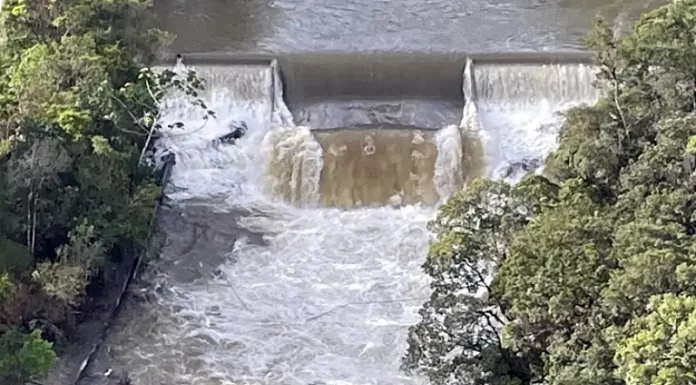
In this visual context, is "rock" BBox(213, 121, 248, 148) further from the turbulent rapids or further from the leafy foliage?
the leafy foliage

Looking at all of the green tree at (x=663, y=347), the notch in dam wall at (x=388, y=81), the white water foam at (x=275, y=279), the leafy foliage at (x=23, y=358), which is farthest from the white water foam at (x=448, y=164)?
the green tree at (x=663, y=347)

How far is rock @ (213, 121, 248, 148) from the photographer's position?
94.0 feet

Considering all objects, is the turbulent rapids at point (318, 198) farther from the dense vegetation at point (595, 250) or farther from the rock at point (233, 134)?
the dense vegetation at point (595, 250)

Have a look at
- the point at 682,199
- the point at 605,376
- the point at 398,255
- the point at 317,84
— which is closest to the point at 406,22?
the point at 317,84

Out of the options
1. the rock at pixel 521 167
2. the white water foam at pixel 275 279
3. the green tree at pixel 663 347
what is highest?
the green tree at pixel 663 347

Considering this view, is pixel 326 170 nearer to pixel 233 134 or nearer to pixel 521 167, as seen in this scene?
pixel 233 134

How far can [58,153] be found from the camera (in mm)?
22438

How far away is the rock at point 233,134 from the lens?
2866cm

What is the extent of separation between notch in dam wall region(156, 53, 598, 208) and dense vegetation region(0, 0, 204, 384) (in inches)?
117

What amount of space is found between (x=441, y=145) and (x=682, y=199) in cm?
998

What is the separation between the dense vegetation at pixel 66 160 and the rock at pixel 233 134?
2.56 metres

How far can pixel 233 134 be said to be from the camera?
28.7 m

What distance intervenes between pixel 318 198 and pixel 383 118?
296 cm

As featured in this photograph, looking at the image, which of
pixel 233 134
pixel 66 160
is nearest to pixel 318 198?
pixel 233 134
